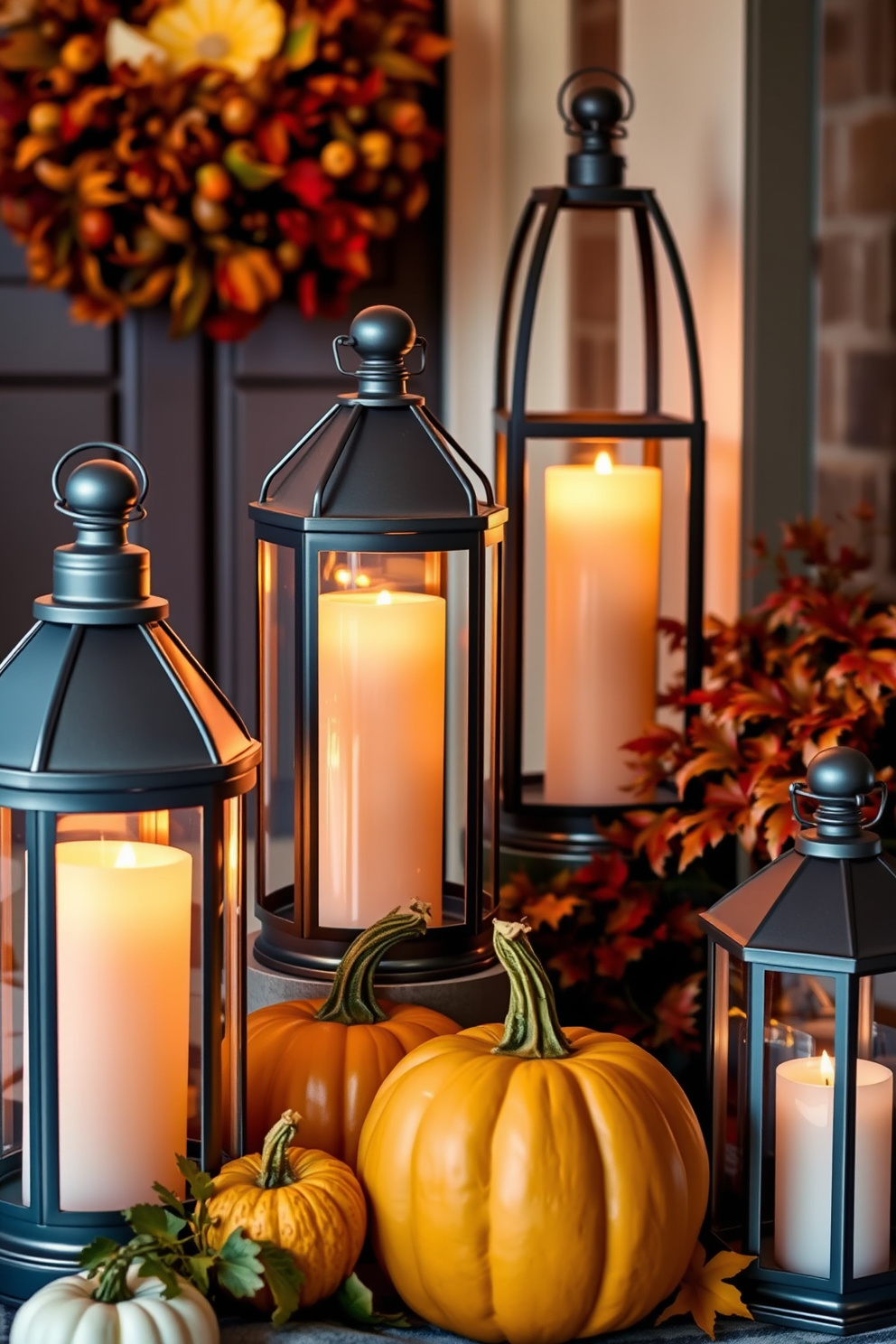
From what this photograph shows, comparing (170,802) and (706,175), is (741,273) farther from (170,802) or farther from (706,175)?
(170,802)

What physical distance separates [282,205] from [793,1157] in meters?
2.01

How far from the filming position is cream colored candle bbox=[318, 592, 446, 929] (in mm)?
979

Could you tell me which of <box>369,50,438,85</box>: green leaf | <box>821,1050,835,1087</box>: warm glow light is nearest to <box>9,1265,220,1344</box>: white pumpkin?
<box>821,1050,835,1087</box>: warm glow light

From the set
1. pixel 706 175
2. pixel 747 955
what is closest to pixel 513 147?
pixel 706 175

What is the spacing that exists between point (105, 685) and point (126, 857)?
9 cm

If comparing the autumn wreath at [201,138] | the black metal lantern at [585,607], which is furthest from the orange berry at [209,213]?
the black metal lantern at [585,607]

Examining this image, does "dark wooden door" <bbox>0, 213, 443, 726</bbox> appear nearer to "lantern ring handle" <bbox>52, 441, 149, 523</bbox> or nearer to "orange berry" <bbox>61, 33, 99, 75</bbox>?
"orange berry" <bbox>61, 33, 99, 75</bbox>

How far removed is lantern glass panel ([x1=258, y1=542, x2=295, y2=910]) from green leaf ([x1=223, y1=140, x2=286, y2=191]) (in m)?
1.56

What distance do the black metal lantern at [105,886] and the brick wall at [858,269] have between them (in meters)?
1.52

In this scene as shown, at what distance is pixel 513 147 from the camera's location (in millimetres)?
2670

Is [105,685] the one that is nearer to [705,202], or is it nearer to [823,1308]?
[823,1308]

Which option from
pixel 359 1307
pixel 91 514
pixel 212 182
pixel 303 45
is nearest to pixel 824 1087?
pixel 359 1307

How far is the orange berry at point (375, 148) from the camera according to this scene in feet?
8.25

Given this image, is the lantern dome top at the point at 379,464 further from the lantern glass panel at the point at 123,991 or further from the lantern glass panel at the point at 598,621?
the lantern glass panel at the point at 598,621
